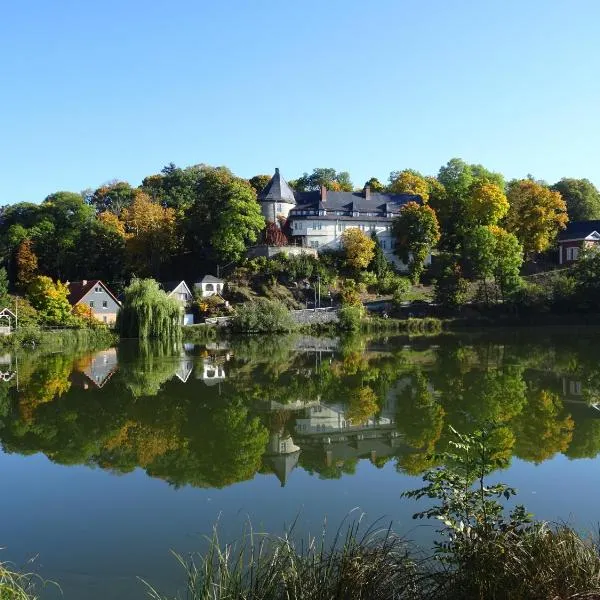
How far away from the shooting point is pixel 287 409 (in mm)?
19312

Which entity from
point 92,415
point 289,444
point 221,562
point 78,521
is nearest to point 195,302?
point 92,415

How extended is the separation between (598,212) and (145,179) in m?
62.0

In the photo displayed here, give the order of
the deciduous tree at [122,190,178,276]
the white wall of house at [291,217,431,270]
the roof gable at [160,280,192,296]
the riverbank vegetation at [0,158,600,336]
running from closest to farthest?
1. the roof gable at [160,280,192,296]
2. the riverbank vegetation at [0,158,600,336]
3. the deciduous tree at [122,190,178,276]
4. the white wall of house at [291,217,431,270]

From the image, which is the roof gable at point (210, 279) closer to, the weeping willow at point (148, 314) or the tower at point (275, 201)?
the tower at point (275, 201)

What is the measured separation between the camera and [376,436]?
15078mm

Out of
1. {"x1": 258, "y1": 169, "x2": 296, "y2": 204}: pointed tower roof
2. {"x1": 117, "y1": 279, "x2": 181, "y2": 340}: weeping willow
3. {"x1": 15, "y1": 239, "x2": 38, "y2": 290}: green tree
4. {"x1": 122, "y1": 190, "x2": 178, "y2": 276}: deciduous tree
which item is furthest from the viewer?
{"x1": 258, "y1": 169, "x2": 296, "y2": 204}: pointed tower roof

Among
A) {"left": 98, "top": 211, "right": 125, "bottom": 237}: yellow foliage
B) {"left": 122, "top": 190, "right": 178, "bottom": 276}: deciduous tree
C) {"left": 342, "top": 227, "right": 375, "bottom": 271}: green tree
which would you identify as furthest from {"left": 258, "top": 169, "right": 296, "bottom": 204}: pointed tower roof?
{"left": 98, "top": 211, "right": 125, "bottom": 237}: yellow foliage

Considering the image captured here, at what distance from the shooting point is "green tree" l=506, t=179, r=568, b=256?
6550 cm

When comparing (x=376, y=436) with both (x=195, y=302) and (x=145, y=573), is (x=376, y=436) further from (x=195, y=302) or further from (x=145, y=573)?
(x=195, y=302)

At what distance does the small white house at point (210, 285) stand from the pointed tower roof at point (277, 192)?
41.0 feet

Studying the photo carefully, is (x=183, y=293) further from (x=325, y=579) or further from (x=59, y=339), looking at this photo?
(x=325, y=579)

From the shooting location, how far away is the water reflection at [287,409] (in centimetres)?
1343

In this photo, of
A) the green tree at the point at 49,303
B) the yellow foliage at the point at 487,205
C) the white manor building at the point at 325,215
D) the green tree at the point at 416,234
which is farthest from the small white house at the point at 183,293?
the yellow foliage at the point at 487,205

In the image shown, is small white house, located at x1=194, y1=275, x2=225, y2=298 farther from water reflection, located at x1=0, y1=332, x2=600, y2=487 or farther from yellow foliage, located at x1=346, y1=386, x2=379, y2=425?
yellow foliage, located at x1=346, y1=386, x2=379, y2=425
